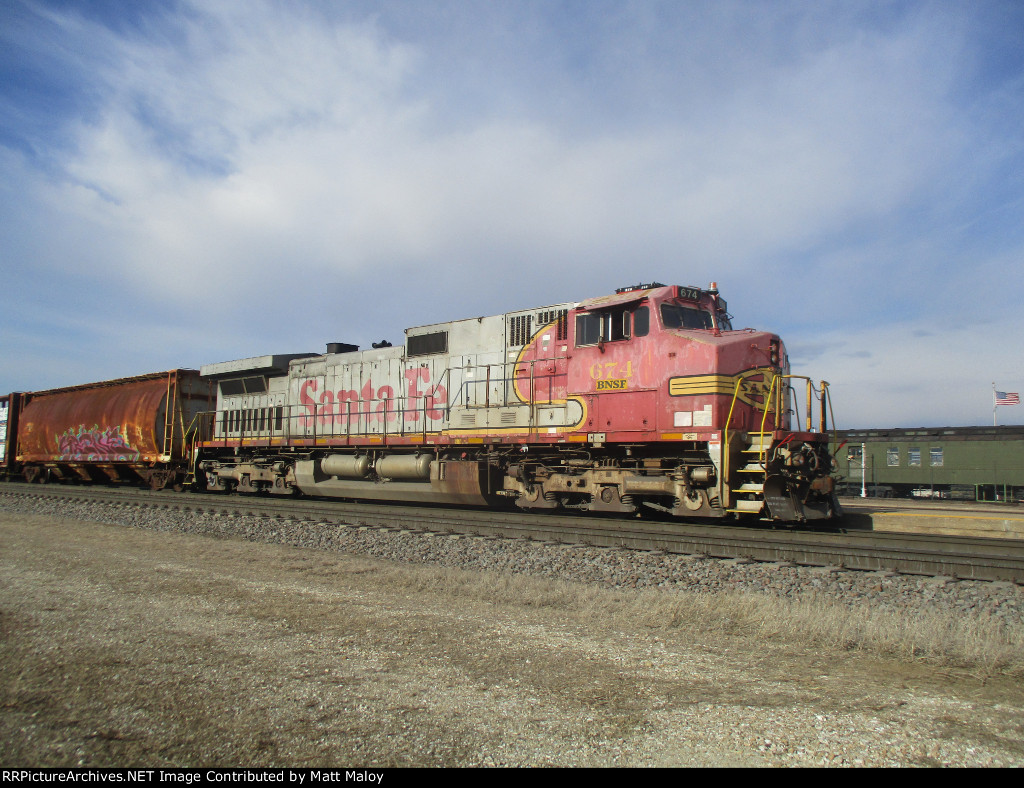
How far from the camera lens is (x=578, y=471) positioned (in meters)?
11.8

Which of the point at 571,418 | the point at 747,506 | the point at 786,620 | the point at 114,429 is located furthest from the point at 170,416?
the point at 786,620

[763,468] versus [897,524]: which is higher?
[763,468]

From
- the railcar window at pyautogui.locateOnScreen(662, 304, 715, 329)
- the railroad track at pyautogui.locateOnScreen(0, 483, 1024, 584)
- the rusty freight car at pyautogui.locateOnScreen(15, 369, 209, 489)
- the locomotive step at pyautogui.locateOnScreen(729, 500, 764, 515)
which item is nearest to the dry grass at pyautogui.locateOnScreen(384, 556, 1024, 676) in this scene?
the railroad track at pyautogui.locateOnScreen(0, 483, 1024, 584)

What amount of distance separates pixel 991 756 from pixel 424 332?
12691 mm

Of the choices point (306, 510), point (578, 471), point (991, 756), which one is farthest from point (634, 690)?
point (306, 510)

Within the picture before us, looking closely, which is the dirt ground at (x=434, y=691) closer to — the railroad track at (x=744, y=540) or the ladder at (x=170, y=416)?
the railroad track at (x=744, y=540)

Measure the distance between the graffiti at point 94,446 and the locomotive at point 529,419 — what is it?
293 mm

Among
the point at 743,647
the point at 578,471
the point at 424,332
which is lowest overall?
the point at 743,647

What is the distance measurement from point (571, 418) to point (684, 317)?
2.59 m

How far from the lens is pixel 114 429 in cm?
2050

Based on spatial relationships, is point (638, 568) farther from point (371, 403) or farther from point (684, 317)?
point (371, 403)

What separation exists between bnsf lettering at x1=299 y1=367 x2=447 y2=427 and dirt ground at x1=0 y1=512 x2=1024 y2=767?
315 inches

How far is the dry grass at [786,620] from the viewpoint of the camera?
4782 mm

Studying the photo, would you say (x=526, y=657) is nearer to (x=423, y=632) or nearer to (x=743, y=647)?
(x=423, y=632)
